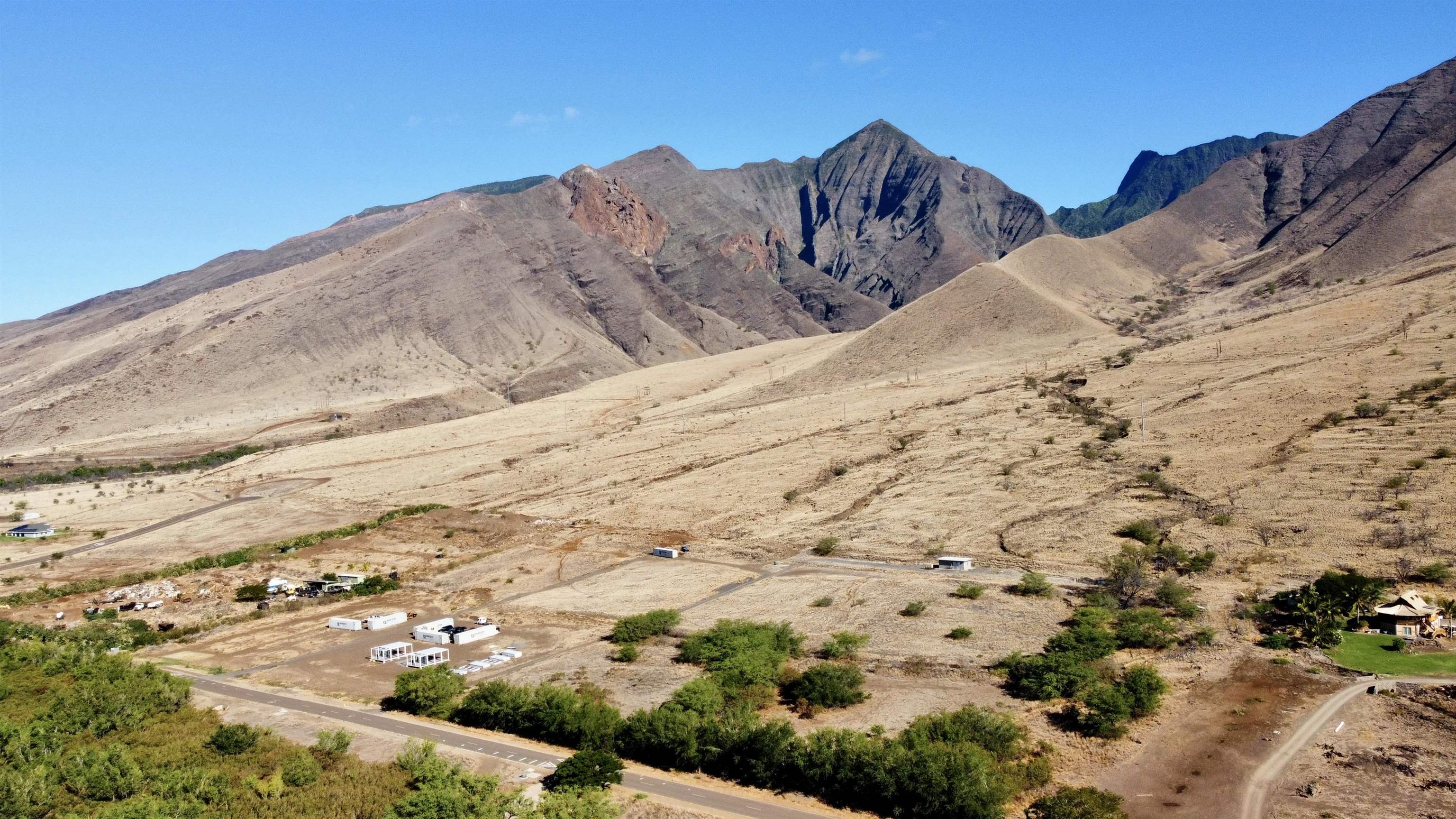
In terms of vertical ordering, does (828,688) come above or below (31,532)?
below

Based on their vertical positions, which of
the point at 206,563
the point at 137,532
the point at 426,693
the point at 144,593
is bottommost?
the point at 426,693

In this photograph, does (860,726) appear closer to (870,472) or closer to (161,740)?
(161,740)

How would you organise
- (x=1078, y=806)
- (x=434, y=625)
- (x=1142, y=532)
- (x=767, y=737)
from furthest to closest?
(x=1142, y=532) < (x=434, y=625) < (x=767, y=737) < (x=1078, y=806)

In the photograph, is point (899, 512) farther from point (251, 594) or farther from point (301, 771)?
point (251, 594)

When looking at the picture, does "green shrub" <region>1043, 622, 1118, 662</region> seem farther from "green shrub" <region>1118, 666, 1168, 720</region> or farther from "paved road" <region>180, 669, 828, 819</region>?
"paved road" <region>180, 669, 828, 819</region>

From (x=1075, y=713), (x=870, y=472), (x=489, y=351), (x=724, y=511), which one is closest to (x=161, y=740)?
(x=1075, y=713)

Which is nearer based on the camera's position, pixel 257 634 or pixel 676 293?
pixel 257 634

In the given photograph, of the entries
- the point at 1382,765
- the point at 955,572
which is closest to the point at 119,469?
the point at 955,572
